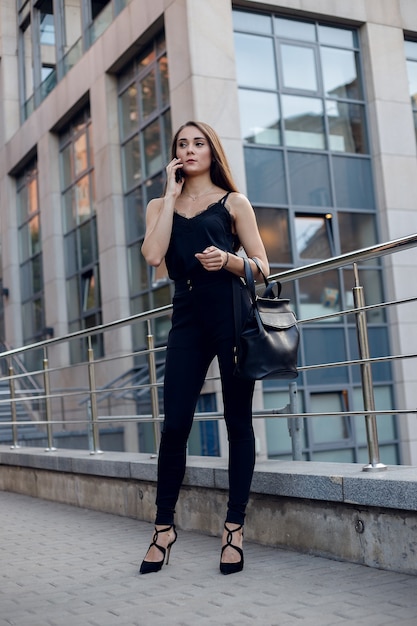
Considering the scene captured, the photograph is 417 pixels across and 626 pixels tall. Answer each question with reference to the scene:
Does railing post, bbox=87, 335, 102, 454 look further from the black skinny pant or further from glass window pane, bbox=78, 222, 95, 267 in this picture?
glass window pane, bbox=78, 222, 95, 267

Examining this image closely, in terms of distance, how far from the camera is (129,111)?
18.1 metres

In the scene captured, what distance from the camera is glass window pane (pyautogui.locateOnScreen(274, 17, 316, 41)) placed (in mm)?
15953

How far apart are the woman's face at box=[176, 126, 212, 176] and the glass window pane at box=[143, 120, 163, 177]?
12599 millimetres

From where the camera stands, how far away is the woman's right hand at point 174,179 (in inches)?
161

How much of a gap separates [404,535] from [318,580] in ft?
1.44

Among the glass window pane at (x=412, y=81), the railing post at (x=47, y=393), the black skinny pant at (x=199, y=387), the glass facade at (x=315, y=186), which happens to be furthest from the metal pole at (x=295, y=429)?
the glass window pane at (x=412, y=81)

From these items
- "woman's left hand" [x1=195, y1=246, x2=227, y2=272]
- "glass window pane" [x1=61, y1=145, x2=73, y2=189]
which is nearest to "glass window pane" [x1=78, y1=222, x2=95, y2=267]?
"glass window pane" [x1=61, y1=145, x2=73, y2=189]

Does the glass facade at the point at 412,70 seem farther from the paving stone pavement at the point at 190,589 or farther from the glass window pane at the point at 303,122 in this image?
the paving stone pavement at the point at 190,589

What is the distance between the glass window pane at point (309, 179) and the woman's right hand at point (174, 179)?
1177 centimetres

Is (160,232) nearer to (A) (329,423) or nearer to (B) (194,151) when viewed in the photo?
(B) (194,151)

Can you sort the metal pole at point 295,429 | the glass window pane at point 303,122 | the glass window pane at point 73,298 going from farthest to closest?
1. the glass window pane at point 73,298
2. the glass window pane at point 303,122
3. the metal pole at point 295,429

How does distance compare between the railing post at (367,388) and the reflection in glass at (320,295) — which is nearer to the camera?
the railing post at (367,388)

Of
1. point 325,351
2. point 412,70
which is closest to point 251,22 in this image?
point 412,70

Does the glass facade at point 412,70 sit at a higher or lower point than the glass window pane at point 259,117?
higher
